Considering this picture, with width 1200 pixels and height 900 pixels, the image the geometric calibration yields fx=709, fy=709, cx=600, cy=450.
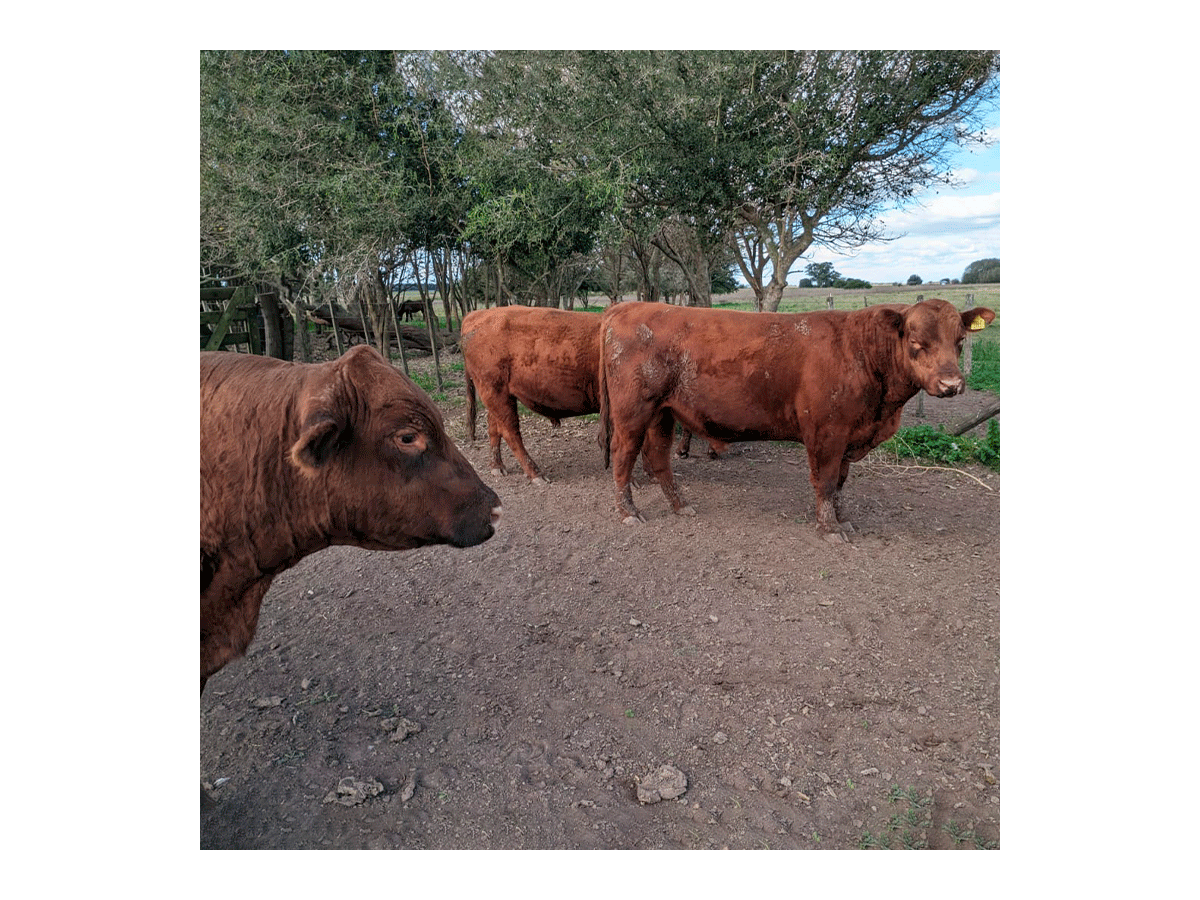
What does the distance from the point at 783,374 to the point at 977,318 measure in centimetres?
119

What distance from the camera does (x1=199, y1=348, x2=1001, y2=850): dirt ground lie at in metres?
2.35

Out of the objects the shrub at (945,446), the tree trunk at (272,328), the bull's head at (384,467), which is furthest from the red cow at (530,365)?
the bull's head at (384,467)

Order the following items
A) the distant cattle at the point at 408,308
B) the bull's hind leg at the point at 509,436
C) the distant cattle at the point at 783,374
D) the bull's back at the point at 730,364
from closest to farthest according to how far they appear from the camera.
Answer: the distant cattle at the point at 783,374
the bull's back at the point at 730,364
the bull's hind leg at the point at 509,436
the distant cattle at the point at 408,308

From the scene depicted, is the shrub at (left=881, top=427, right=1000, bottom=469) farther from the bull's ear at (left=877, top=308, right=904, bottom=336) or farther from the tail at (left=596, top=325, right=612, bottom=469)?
the tail at (left=596, top=325, right=612, bottom=469)

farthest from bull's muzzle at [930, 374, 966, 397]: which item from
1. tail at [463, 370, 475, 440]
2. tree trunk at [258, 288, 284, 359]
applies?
tree trunk at [258, 288, 284, 359]

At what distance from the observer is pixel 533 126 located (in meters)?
5.59

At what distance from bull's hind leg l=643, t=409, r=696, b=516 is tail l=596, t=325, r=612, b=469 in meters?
0.31

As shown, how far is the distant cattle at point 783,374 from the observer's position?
4.45 meters

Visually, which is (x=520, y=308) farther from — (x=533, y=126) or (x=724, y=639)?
(x=724, y=639)

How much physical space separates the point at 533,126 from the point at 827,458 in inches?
135

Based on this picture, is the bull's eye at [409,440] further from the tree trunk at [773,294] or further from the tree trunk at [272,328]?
the tree trunk at [272,328]

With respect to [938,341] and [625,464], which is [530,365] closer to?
[625,464]

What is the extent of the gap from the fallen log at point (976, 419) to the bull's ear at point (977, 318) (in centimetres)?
203
